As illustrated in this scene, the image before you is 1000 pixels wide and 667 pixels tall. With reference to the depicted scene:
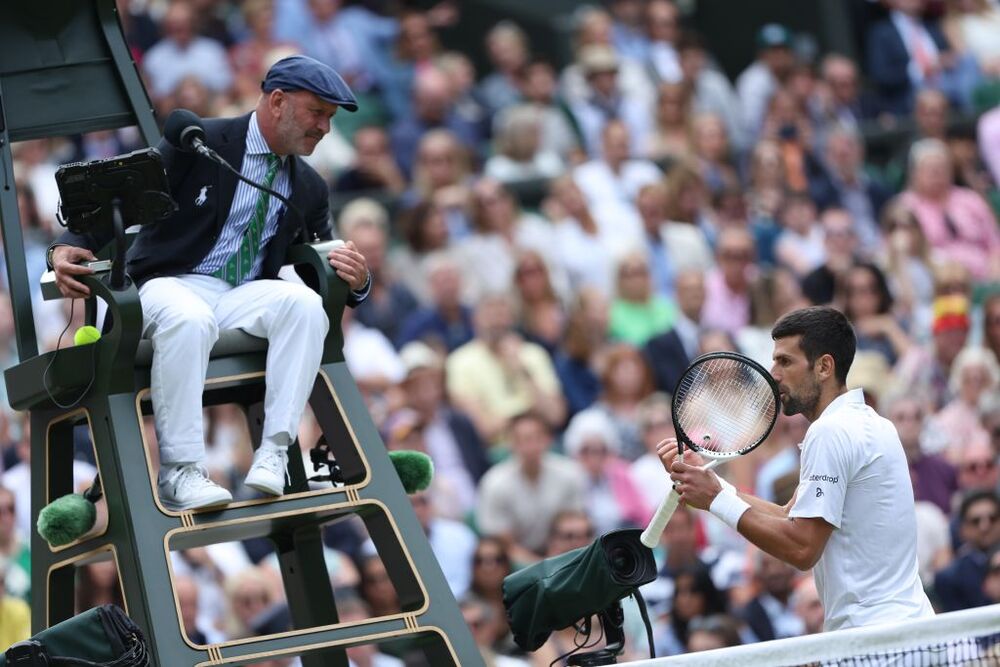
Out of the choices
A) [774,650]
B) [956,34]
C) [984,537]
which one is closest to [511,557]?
[984,537]

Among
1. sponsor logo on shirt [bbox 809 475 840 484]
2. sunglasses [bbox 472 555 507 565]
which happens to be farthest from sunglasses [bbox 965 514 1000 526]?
sponsor logo on shirt [bbox 809 475 840 484]

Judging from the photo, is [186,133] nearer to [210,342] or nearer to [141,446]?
[210,342]

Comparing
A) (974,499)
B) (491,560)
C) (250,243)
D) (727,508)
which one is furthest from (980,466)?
(727,508)

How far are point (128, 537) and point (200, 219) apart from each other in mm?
1179

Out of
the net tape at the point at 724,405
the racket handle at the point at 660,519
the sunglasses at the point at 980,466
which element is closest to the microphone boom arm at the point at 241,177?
the net tape at the point at 724,405

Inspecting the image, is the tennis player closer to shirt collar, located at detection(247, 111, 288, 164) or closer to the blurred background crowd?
shirt collar, located at detection(247, 111, 288, 164)

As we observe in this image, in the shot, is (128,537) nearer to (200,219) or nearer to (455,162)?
(200,219)

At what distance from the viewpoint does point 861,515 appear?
224 inches

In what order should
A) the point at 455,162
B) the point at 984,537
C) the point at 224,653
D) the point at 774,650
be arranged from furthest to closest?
the point at 455,162 < the point at 984,537 < the point at 224,653 < the point at 774,650

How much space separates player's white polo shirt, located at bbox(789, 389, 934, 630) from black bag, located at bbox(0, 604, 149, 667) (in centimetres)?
195

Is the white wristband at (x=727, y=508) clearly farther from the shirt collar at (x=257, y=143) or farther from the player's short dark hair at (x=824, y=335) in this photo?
the shirt collar at (x=257, y=143)

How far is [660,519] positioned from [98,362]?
6.39ft

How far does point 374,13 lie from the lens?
1552 centimetres

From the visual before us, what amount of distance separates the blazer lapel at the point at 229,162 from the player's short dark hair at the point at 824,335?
1980 mm
